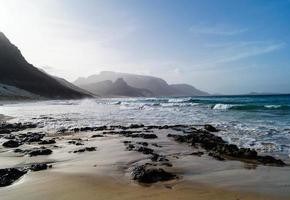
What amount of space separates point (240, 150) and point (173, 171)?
348 cm

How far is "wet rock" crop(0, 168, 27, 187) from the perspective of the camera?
7.44 metres

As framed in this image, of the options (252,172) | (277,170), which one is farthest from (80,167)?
(277,170)

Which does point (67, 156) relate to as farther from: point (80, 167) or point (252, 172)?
point (252, 172)

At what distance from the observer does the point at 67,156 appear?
10805mm

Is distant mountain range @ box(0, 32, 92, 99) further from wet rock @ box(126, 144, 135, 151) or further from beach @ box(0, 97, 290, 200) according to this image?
beach @ box(0, 97, 290, 200)

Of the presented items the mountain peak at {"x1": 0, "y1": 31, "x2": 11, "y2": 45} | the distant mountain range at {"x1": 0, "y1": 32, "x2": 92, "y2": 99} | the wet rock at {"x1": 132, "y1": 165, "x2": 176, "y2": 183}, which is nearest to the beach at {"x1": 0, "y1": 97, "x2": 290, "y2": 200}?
the wet rock at {"x1": 132, "y1": 165, "x2": 176, "y2": 183}

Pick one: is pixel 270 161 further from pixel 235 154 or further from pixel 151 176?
pixel 151 176

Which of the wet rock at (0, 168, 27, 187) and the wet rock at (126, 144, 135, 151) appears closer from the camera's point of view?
the wet rock at (0, 168, 27, 187)

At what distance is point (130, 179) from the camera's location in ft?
25.1

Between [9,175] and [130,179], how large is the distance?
2726 millimetres

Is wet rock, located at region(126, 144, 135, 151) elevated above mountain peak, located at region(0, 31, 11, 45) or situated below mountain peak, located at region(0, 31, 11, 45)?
below

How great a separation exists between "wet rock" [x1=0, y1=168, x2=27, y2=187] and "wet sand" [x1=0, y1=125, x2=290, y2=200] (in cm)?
14

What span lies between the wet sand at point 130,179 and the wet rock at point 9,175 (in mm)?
145

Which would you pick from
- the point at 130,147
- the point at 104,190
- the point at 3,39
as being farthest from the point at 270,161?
the point at 3,39
